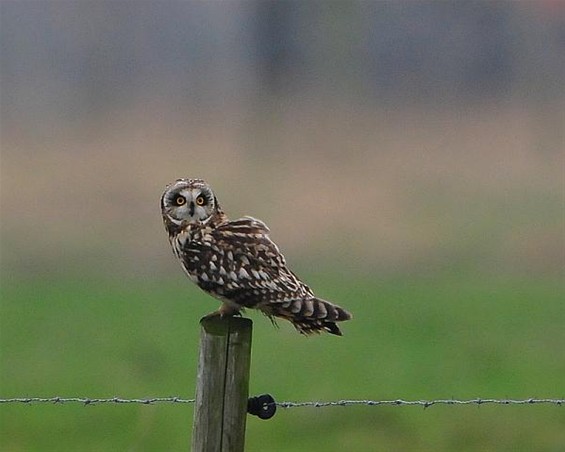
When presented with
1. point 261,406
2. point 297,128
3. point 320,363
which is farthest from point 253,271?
point 297,128

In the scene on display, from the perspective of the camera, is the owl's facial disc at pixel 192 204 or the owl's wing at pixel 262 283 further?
the owl's facial disc at pixel 192 204

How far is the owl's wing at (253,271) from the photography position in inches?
261

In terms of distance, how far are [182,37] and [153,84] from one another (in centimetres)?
288

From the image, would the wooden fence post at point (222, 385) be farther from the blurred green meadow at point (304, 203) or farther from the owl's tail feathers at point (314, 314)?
the blurred green meadow at point (304, 203)

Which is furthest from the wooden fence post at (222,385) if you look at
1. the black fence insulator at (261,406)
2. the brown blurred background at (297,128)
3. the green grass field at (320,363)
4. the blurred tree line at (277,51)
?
the blurred tree line at (277,51)

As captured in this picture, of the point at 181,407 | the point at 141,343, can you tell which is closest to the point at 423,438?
the point at 181,407

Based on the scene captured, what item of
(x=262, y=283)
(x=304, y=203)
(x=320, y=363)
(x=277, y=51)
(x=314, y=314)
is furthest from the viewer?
(x=277, y=51)

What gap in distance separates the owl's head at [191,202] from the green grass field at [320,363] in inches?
191

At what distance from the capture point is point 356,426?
1210 centimetres

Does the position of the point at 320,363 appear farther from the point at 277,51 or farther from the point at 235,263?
the point at 277,51

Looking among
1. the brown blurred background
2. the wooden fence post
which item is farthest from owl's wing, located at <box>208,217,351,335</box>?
the brown blurred background

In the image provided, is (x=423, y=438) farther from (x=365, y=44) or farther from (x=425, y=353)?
(x=365, y=44)

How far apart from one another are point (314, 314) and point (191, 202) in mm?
867

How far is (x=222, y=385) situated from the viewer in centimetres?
577
